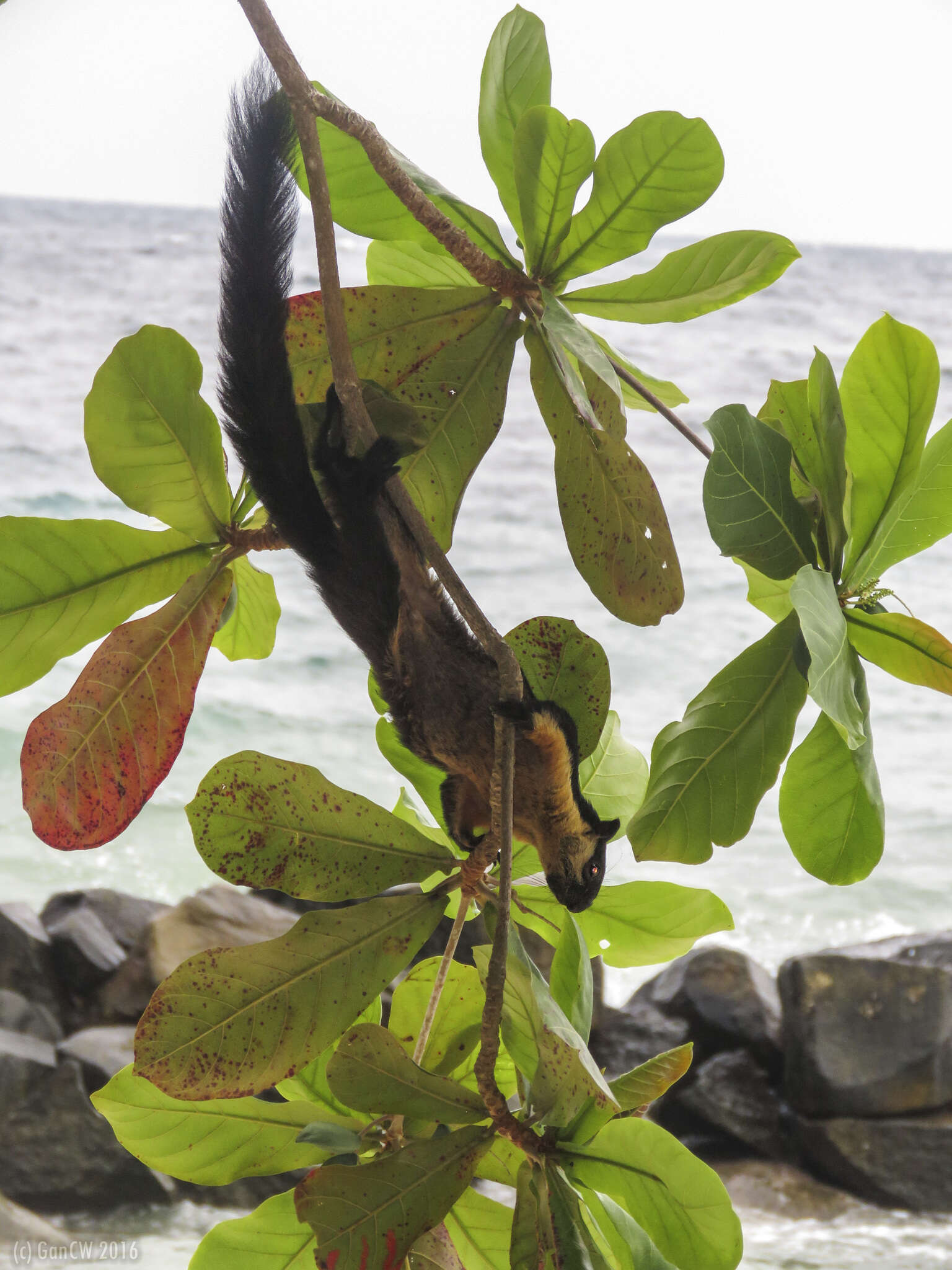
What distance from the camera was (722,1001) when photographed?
3434 mm

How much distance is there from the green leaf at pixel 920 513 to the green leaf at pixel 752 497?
0.20ft

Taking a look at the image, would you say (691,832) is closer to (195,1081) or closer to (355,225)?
(195,1081)

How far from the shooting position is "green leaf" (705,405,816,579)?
0.55 metres

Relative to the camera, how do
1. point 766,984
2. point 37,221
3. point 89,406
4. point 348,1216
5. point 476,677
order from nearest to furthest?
point 348,1216 → point 89,406 → point 476,677 → point 766,984 → point 37,221

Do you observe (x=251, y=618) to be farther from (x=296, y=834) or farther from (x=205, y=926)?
(x=205, y=926)

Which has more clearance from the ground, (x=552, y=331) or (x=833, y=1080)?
(x=552, y=331)

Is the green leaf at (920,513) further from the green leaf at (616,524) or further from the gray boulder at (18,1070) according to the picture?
the gray boulder at (18,1070)

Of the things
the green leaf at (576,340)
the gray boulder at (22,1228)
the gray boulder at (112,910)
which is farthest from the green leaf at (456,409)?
the gray boulder at (112,910)

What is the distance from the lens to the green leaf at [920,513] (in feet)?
1.99

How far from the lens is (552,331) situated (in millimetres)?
531

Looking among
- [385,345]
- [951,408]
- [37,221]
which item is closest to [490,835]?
[385,345]

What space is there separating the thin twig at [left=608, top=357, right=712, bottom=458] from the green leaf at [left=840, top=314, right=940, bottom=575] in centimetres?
8

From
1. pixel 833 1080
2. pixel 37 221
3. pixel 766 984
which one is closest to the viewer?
pixel 833 1080

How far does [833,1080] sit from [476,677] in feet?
9.37
